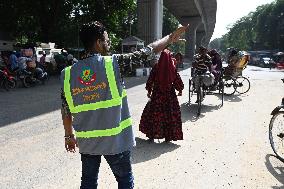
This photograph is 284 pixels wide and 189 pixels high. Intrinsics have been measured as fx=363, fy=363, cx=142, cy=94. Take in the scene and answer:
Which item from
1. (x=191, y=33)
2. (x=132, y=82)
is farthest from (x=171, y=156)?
(x=191, y=33)

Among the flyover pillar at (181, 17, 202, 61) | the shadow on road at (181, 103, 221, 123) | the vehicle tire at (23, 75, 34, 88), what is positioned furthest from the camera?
the flyover pillar at (181, 17, 202, 61)

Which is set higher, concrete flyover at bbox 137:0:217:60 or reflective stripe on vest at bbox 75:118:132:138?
concrete flyover at bbox 137:0:217:60

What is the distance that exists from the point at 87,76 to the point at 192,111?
26.1 feet

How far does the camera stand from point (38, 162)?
18.7 feet

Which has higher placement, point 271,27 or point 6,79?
point 271,27

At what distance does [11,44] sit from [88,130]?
1246 inches

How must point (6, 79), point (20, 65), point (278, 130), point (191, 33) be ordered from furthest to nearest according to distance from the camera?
point (191, 33)
point (20, 65)
point (6, 79)
point (278, 130)

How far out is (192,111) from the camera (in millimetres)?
10617

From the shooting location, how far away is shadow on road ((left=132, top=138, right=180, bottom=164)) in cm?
595

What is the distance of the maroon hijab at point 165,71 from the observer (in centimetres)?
662

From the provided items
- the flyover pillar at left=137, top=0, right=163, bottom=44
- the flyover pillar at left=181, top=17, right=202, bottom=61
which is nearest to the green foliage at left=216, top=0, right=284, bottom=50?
the flyover pillar at left=181, top=17, right=202, bottom=61

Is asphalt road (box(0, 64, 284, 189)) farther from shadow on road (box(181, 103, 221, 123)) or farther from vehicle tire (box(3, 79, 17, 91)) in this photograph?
vehicle tire (box(3, 79, 17, 91))

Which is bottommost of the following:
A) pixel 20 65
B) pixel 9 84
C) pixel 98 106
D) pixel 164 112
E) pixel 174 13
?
pixel 9 84

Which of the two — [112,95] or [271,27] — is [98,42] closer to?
[112,95]
